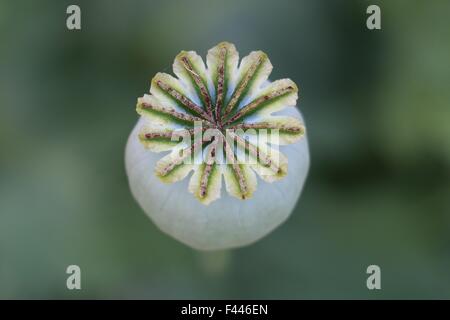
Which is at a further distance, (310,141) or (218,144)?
(310,141)

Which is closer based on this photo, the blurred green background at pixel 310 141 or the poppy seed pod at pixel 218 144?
the poppy seed pod at pixel 218 144

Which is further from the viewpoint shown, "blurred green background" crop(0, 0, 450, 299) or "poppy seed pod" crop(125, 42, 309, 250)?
"blurred green background" crop(0, 0, 450, 299)

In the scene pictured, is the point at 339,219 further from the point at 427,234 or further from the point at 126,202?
the point at 126,202
